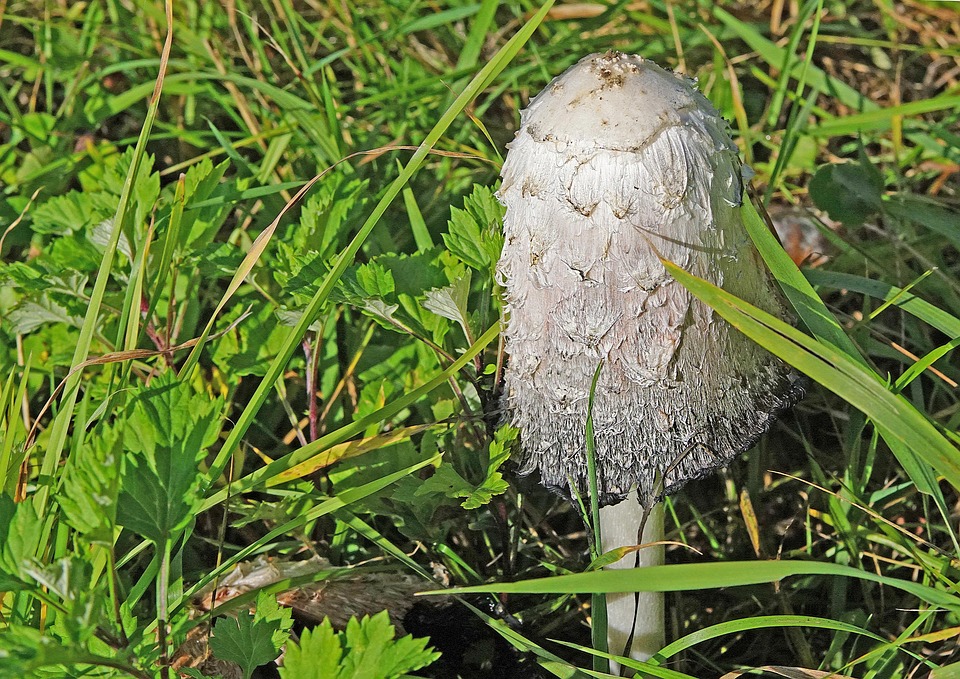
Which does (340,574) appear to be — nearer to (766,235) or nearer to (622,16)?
(766,235)

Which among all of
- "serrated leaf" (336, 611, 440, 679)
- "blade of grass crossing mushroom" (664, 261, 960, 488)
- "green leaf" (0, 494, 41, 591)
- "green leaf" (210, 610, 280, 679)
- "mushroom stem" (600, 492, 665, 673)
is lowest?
"mushroom stem" (600, 492, 665, 673)

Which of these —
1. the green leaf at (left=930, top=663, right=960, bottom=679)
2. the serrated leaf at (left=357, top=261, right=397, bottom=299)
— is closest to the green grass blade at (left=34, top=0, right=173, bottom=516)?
the serrated leaf at (left=357, top=261, right=397, bottom=299)

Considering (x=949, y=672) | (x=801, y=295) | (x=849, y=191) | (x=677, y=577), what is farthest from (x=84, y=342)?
(x=849, y=191)

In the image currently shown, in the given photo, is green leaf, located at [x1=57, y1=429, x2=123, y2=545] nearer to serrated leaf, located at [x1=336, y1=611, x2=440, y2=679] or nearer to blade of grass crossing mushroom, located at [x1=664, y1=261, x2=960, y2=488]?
serrated leaf, located at [x1=336, y1=611, x2=440, y2=679]

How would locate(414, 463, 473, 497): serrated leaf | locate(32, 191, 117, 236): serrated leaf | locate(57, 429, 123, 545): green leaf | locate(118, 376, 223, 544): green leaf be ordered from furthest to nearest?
locate(32, 191, 117, 236): serrated leaf, locate(414, 463, 473, 497): serrated leaf, locate(118, 376, 223, 544): green leaf, locate(57, 429, 123, 545): green leaf

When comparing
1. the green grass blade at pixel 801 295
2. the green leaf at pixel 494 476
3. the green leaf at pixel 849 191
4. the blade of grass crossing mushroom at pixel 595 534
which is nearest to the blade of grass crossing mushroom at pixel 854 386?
the green grass blade at pixel 801 295

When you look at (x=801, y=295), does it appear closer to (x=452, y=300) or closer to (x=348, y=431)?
(x=452, y=300)
